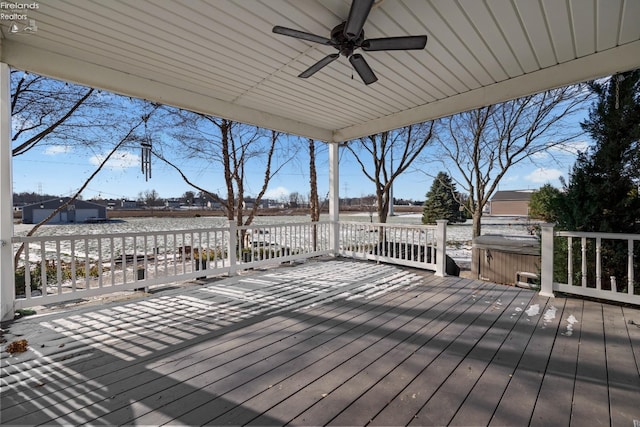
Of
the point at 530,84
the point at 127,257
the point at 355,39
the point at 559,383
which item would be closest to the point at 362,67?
the point at 355,39

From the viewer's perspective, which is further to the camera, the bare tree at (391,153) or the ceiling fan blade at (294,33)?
→ the bare tree at (391,153)

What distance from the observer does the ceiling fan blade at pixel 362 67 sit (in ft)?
7.88

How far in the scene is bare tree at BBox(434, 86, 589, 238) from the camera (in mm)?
6579

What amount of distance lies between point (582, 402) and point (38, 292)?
6094 mm

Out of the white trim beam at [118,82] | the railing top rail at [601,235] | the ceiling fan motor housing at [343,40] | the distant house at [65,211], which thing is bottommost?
the railing top rail at [601,235]

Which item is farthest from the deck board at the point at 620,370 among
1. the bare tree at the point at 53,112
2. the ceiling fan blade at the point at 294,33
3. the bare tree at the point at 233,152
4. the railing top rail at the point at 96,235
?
the bare tree at the point at 53,112

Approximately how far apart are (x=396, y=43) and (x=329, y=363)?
247 cm

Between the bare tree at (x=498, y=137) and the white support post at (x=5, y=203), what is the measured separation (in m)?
8.21

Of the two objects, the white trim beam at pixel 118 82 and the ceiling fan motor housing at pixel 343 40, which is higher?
the white trim beam at pixel 118 82

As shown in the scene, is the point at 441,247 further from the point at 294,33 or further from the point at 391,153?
the point at 391,153

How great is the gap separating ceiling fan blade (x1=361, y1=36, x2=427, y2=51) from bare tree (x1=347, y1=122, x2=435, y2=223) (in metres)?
6.23

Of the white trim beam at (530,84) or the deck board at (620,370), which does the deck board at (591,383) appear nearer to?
the deck board at (620,370)

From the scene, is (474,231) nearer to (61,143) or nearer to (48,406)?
(48,406)

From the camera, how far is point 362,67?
2.53 m
